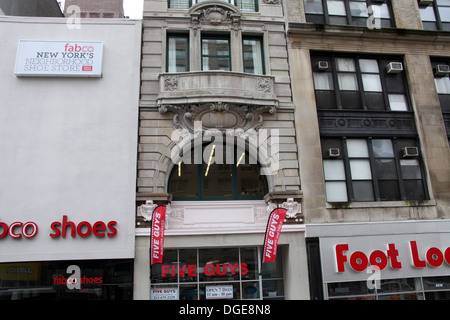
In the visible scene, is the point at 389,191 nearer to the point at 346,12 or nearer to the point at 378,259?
the point at 378,259

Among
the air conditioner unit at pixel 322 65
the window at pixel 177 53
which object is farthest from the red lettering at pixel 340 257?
the window at pixel 177 53

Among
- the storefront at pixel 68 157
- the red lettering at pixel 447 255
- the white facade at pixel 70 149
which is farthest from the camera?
the red lettering at pixel 447 255

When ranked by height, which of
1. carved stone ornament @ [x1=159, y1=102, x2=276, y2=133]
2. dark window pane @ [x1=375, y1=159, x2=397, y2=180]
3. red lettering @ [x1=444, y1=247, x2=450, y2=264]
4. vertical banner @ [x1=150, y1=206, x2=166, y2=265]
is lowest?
red lettering @ [x1=444, y1=247, x2=450, y2=264]

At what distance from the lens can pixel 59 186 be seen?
12773 mm

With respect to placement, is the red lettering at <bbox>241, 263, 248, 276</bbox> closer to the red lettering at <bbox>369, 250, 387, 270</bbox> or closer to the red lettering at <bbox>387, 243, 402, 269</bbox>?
the red lettering at <bbox>369, 250, 387, 270</bbox>

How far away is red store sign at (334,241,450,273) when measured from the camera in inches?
513

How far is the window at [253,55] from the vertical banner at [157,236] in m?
7.20

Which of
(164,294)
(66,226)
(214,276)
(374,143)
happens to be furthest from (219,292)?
(374,143)

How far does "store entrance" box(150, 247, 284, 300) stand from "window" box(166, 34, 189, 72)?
7.54 m

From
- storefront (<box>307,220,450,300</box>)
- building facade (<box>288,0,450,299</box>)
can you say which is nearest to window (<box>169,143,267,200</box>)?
building facade (<box>288,0,450,299</box>)

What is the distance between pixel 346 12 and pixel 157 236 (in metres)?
13.2

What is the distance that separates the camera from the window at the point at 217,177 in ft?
46.2

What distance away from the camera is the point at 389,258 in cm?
1331

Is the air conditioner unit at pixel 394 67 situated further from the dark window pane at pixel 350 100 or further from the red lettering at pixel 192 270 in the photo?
the red lettering at pixel 192 270
